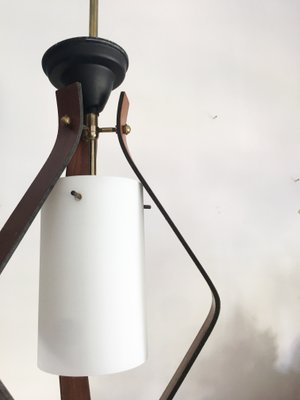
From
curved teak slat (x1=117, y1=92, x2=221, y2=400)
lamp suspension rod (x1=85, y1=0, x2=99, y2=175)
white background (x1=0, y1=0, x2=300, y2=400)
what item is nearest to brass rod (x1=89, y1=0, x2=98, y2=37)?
lamp suspension rod (x1=85, y1=0, x2=99, y2=175)

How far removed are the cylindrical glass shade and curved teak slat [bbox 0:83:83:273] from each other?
32mm

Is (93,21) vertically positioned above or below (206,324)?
above

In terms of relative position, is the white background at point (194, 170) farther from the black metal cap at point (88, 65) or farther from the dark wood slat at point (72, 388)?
the black metal cap at point (88, 65)

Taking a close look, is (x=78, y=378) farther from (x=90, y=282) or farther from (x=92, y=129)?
(x=92, y=129)

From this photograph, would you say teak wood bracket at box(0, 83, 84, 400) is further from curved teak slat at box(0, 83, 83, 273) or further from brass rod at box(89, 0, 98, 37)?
brass rod at box(89, 0, 98, 37)

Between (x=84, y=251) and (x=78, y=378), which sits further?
(x=78, y=378)

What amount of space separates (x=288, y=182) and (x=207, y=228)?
33 centimetres

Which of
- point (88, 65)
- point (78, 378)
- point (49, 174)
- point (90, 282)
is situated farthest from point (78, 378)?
point (88, 65)

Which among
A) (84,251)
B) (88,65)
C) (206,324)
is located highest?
(88,65)

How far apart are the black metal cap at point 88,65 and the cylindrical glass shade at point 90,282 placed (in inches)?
6.0

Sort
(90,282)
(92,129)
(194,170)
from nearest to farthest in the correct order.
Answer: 1. (90,282)
2. (92,129)
3. (194,170)

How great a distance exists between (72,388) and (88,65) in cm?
54

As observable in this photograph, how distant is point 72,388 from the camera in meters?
0.59

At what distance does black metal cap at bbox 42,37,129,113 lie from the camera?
1.67ft
